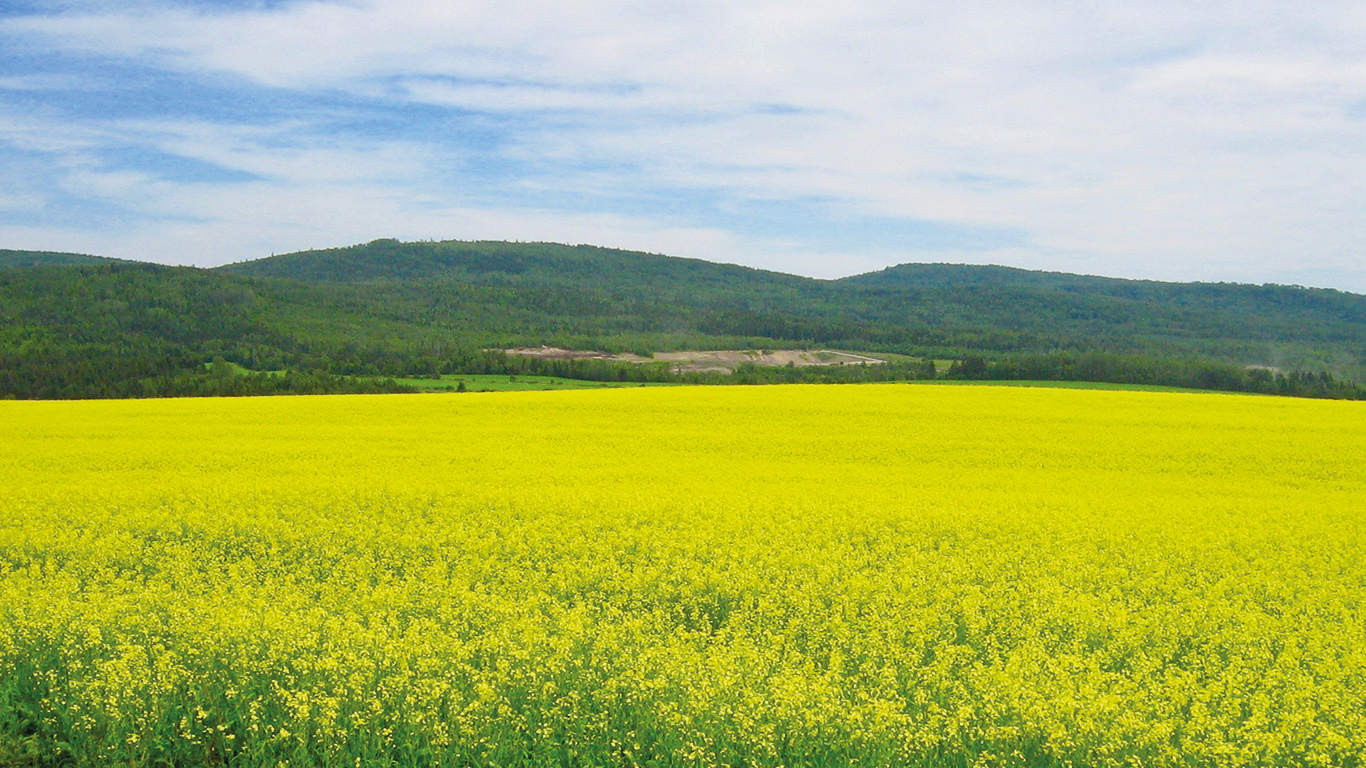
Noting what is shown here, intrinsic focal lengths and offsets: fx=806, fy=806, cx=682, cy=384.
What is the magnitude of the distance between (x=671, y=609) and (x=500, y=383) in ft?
155

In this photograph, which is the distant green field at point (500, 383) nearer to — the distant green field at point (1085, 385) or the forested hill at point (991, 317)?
the distant green field at point (1085, 385)

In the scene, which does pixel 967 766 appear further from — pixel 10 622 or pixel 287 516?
pixel 287 516

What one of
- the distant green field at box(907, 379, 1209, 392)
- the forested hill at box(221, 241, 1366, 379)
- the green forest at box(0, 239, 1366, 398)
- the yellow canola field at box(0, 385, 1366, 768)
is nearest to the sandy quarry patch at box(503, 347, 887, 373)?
the green forest at box(0, 239, 1366, 398)

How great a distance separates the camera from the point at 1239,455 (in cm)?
1853

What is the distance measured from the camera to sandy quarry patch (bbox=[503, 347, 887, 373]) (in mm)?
88875

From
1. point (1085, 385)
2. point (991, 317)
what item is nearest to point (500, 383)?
point (1085, 385)

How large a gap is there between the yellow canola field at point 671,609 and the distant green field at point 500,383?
3181 cm

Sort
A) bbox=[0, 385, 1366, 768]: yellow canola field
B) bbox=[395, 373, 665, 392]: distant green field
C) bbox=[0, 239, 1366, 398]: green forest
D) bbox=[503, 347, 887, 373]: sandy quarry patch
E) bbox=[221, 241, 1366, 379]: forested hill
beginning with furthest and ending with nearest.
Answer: bbox=[221, 241, 1366, 379]: forested hill → bbox=[503, 347, 887, 373]: sandy quarry patch → bbox=[0, 239, 1366, 398]: green forest → bbox=[395, 373, 665, 392]: distant green field → bbox=[0, 385, 1366, 768]: yellow canola field

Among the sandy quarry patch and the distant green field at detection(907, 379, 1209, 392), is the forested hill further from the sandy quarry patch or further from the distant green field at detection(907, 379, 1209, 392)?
the distant green field at detection(907, 379, 1209, 392)

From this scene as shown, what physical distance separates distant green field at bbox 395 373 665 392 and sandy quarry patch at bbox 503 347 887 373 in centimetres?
2762

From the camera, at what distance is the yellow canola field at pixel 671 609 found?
5902 mm

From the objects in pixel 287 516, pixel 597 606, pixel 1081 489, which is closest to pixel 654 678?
pixel 597 606

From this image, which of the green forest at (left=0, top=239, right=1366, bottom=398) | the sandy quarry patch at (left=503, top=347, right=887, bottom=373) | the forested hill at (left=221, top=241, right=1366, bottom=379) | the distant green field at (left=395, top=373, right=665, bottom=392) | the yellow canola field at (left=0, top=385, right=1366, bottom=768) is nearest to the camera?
the yellow canola field at (left=0, top=385, right=1366, bottom=768)

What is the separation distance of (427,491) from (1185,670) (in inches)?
416
